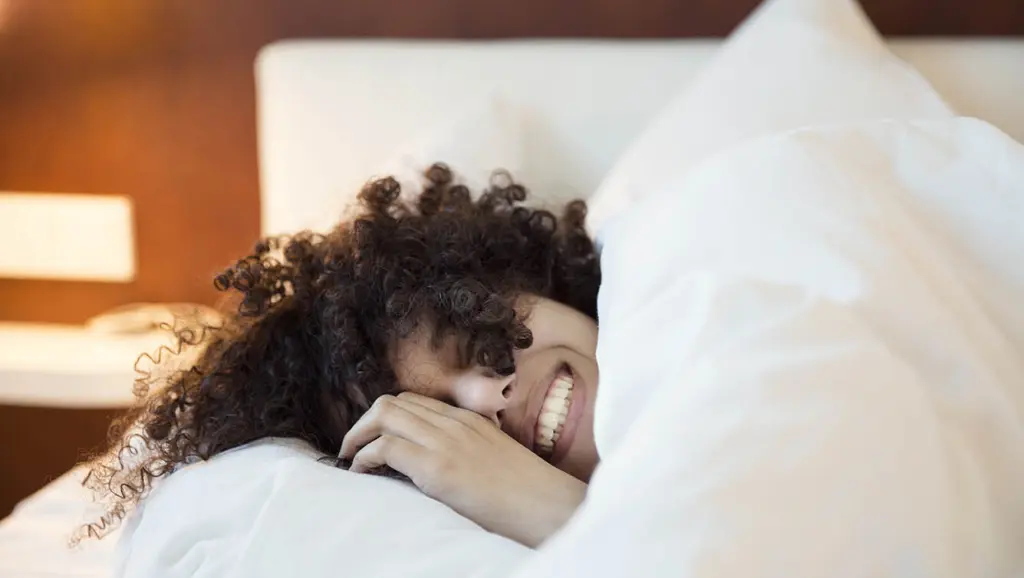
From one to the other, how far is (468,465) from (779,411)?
12.1 inches

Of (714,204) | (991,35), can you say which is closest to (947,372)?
(714,204)

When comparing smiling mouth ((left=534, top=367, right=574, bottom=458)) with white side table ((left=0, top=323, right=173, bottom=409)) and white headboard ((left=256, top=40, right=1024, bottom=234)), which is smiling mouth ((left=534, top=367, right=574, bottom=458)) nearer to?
white headboard ((left=256, top=40, right=1024, bottom=234))

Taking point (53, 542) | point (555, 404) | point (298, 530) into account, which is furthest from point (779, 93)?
point (53, 542)

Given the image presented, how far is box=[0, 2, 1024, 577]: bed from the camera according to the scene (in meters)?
1.39

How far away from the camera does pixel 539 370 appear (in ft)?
2.86

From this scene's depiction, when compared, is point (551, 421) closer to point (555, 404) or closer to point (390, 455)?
point (555, 404)

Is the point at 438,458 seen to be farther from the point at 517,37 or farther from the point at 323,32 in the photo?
the point at 323,32

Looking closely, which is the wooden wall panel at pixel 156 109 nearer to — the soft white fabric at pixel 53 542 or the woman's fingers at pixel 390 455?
the soft white fabric at pixel 53 542

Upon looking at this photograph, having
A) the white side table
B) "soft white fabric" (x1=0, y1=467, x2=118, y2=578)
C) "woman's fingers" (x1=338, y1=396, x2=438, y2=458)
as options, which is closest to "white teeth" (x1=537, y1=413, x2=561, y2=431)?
"woman's fingers" (x1=338, y1=396, x2=438, y2=458)

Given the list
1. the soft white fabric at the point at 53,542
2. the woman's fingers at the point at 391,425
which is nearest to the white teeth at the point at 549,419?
the woman's fingers at the point at 391,425

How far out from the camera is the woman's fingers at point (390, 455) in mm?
752

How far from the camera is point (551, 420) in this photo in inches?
33.9

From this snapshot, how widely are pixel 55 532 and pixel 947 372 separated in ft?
3.34

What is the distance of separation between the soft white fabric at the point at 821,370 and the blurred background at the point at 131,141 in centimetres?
96
